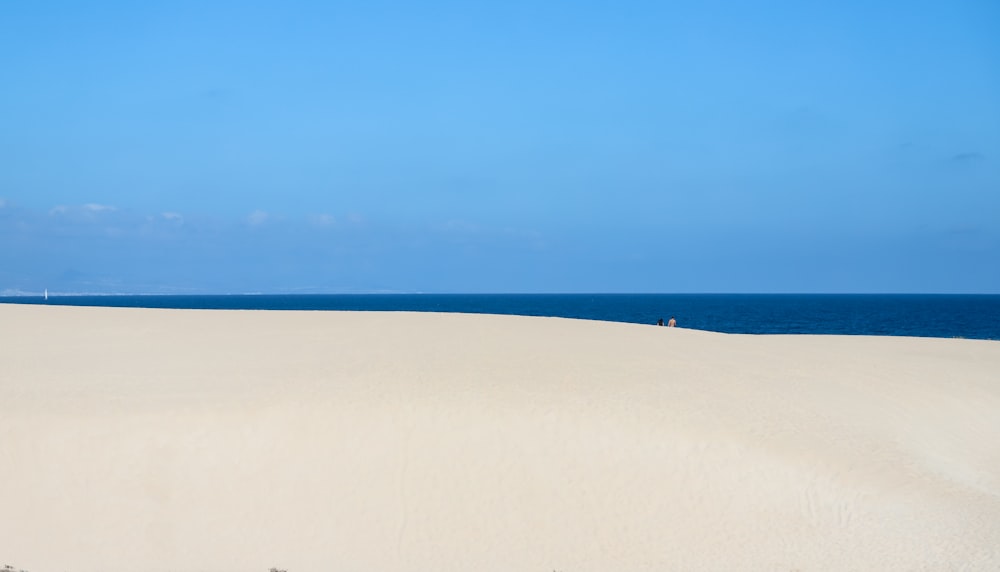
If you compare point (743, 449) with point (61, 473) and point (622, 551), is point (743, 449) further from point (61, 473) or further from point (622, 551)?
point (61, 473)

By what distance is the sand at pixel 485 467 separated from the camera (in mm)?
14547

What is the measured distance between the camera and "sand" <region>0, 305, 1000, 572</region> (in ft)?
47.7

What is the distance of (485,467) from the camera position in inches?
648

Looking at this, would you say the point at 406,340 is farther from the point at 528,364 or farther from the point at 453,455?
the point at 453,455

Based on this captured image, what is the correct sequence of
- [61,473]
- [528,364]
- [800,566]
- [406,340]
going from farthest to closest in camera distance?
[406,340], [528,364], [61,473], [800,566]

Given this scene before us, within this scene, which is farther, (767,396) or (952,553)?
(767,396)

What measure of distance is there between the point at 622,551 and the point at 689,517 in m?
1.52

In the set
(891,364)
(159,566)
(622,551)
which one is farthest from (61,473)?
(891,364)

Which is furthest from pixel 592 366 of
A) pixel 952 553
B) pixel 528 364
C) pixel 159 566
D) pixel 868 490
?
pixel 159 566

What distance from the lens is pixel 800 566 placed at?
14.0m

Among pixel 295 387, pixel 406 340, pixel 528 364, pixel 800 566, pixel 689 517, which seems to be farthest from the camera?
pixel 406 340

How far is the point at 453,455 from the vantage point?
1675cm

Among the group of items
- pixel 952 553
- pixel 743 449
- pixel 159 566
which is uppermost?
pixel 743 449

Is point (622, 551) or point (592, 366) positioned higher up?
point (592, 366)
